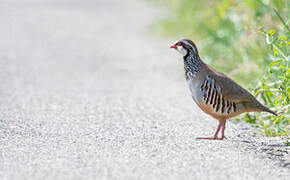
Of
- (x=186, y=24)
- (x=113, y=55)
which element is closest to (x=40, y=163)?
(x=113, y=55)

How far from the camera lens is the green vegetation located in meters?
6.80

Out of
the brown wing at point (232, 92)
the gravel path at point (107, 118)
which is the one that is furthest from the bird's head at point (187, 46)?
the gravel path at point (107, 118)

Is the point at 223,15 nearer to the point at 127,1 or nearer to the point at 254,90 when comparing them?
the point at 254,90

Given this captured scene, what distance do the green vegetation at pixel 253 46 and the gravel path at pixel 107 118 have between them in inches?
15.8

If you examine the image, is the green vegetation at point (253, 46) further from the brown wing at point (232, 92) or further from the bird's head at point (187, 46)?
the bird's head at point (187, 46)

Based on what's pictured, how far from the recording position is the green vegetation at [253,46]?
6.80 m

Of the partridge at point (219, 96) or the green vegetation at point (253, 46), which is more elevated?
the green vegetation at point (253, 46)

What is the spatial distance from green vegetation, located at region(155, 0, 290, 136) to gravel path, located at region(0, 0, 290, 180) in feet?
1.32

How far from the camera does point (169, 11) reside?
18438mm

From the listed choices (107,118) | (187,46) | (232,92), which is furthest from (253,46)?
(232,92)

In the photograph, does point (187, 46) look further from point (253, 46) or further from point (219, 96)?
point (253, 46)

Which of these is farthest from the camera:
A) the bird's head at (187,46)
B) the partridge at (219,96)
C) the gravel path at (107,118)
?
the bird's head at (187,46)

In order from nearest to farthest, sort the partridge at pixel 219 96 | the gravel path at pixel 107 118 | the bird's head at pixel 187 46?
the gravel path at pixel 107 118 → the partridge at pixel 219 96 → the bird's head at pixel 187 46

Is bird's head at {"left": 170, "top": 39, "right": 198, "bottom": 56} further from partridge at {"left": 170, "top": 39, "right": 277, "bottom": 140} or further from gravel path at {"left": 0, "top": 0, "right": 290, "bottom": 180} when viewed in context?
gravel path at {"left": 0, "top": 0, "right": 290, "bottom": 180}
